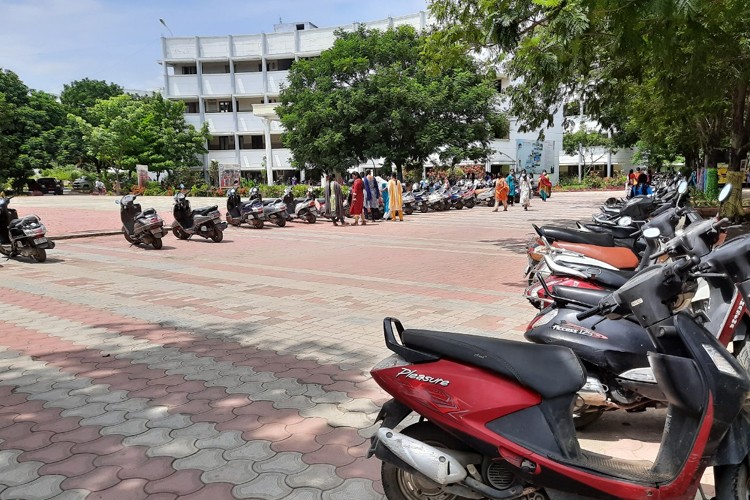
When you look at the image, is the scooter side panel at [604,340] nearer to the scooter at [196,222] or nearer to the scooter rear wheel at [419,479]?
the scooter rear wheel at [419,479]

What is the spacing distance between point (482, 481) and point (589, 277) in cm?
227

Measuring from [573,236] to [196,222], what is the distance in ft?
32.5

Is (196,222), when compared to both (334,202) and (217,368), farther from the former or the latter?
(217,368)

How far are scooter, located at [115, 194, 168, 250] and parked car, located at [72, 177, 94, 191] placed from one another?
34.9 m

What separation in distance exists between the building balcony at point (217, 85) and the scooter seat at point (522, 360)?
4874 centimetres

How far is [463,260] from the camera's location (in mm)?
9836

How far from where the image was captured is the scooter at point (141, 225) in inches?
469

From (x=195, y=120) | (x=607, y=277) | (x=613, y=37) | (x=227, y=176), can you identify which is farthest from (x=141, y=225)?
(x=195, y=120)

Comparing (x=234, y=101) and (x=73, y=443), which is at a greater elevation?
(x=234, y=101)

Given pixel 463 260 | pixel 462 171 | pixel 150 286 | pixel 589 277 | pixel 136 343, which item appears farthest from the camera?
pixel 462 171

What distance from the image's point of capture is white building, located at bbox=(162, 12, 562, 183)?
46.5m

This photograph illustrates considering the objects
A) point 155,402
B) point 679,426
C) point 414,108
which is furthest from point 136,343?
point 414,108

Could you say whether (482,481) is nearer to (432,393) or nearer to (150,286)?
(432,393)

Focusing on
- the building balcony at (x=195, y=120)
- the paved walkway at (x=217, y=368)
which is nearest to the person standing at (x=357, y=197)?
the paved walkway at (x=217, y=368)
